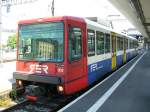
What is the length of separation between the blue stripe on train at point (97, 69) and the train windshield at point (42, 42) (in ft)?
A: 6.91

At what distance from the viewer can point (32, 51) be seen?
961cm

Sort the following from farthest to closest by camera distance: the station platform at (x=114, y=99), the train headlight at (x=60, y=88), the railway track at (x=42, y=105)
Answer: the train headlight at (x=60, y=88) → the railway track at (x=42, y=105) → the station platform at (x=114, y=99)

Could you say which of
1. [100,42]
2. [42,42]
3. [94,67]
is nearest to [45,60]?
[42,42]

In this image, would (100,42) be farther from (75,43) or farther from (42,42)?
(42,42)

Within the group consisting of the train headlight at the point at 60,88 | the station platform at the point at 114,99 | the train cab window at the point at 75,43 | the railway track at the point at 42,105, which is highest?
the train cab window at the point at 75,43

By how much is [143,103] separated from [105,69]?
196 inches

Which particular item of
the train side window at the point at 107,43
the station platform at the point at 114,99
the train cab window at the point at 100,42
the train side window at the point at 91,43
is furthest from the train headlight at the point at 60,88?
the train side window at the point at 107,43

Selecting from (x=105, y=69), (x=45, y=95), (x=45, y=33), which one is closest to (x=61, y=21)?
(x=45, y=33)

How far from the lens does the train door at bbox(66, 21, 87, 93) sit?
29.6ft

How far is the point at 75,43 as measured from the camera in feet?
31.0

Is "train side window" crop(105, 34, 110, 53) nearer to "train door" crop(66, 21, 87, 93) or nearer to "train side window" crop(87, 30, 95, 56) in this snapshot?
"train side window" crop(87, 30, 95, 56)

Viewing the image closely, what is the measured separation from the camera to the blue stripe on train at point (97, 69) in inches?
430

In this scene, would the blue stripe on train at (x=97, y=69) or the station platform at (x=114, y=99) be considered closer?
the station platform at (x=114, y=99)

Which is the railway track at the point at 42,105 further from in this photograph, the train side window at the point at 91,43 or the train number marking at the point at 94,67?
the train side window at the point at 91,43
